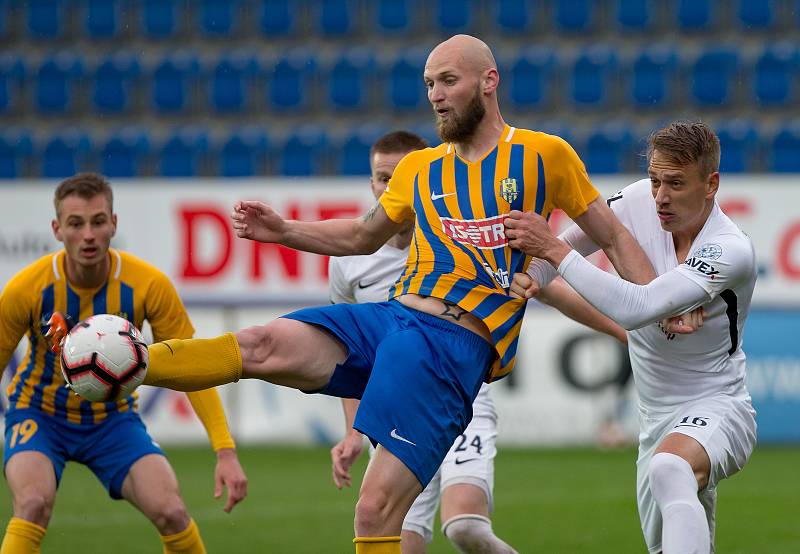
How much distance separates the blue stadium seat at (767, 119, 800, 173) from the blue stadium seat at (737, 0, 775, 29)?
65.1 inches

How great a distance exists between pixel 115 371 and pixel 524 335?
9.78 m

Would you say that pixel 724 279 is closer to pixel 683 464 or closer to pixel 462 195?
pixel 683 464

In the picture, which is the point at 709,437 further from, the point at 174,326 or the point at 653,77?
the point at 653,77

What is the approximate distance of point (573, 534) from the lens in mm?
8547

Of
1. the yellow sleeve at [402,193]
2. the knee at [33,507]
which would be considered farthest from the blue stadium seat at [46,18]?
the yellow sleeve at [402,193]

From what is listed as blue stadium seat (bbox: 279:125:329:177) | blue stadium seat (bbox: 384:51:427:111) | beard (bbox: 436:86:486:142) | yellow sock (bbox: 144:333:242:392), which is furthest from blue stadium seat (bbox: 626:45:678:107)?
yellow sock (bbox: 144:333:242:392)

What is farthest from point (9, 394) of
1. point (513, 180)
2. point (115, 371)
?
point (513, 180)

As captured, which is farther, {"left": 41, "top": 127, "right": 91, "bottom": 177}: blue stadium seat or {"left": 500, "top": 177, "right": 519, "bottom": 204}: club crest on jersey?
{"left": 41, "top": 127, "right": 91, "bottom": 177}: blue stadium seat

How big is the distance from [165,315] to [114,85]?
462 inches

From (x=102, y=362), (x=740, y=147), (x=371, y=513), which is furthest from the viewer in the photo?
(x=740, y=147)

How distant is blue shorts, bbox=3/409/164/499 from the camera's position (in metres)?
6.09

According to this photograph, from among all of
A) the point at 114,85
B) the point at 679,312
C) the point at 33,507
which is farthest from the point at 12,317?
the point at 114,85

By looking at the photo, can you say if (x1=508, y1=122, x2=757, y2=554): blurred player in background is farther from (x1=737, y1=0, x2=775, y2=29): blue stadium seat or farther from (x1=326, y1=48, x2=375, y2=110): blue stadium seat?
(x1=737, y1=0, x2=775, y2=29): blue stadium seat

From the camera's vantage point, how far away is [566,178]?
497 cm
